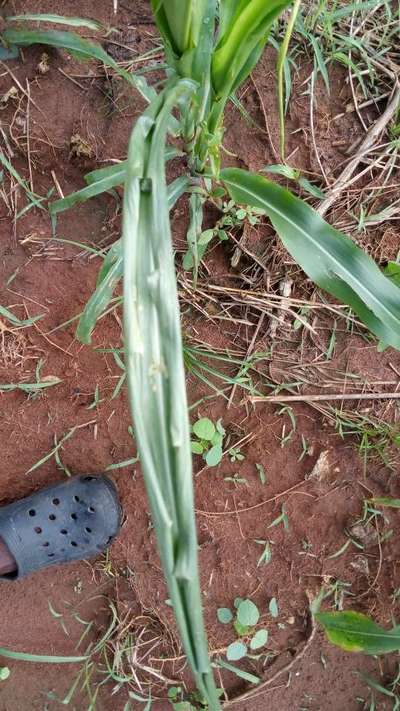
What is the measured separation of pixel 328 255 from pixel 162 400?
1.61 ft

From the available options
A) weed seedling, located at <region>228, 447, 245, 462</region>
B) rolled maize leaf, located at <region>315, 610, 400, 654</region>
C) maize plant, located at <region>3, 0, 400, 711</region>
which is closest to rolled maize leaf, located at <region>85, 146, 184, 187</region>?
maize plant, located at <region>3, 0, 400, 711</region>

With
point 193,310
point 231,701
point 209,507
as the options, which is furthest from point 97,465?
point 231,701

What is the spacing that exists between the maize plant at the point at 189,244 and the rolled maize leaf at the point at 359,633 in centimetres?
39

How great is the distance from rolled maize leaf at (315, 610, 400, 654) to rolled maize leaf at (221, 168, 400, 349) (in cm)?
49

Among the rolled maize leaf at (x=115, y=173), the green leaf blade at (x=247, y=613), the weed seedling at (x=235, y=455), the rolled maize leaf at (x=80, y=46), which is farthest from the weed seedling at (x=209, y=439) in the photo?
the rolled maize leaf at (x=80, y=46)

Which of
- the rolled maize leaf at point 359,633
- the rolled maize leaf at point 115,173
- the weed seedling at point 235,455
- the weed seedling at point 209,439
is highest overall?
the rolled maize leaf at point 115,173

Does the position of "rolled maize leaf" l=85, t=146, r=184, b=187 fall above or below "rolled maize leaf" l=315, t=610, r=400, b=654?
above

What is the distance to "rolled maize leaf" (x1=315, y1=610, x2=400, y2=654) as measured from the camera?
1.05 metres

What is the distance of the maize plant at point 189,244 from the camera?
1.71 feet

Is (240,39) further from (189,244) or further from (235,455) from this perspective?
(235,455)

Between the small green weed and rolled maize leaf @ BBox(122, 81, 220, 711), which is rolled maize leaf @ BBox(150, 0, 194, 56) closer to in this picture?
rolled maize leaf @ BBox(122, 81, 220, 711)

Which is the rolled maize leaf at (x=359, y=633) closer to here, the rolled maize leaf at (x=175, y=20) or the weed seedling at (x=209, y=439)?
the weed seedling at (x=209, y=439)

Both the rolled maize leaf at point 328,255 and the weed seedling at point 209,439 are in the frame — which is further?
the weed seedling at point 209,439

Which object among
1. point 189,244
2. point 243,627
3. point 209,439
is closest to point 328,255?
point 189,244
